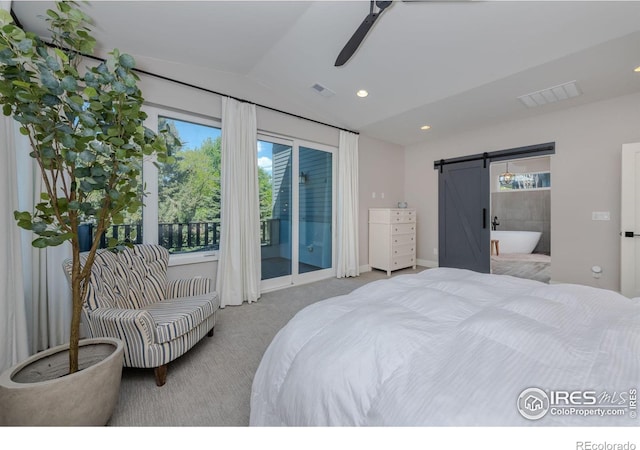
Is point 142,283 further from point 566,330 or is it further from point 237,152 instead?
point 566,330

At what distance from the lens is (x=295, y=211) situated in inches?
161

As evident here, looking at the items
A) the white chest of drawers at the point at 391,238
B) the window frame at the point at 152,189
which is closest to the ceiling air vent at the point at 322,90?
the window frame at the point at 152,189

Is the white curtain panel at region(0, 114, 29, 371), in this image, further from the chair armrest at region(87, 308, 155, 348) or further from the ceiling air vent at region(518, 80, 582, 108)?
the ceiling air vent at region(518, 80, 582, 108)

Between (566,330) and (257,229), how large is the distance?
3.11m

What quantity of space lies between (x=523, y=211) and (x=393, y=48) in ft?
19.0

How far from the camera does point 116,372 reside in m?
1.33

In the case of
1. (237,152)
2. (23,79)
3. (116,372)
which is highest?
(237,152)

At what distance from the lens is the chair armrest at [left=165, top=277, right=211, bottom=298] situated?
2.39m

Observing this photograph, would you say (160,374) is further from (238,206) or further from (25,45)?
(238,206)

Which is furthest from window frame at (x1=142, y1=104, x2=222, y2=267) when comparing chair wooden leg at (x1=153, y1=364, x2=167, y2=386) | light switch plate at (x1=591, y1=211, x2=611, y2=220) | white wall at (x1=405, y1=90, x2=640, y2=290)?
light switch plate at (x1=591, y1=211, x2=611, y2=220)

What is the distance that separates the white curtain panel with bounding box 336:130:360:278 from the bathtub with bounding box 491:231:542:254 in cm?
408

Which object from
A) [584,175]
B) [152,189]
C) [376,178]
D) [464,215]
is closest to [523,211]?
[464,215]

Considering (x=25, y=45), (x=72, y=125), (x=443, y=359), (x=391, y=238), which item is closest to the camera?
(x=443, y=359)

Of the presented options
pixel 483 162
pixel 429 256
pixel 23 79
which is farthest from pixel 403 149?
pixel 23 79
